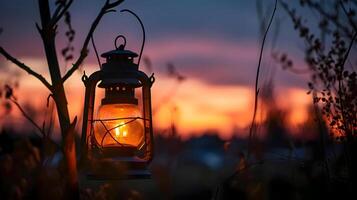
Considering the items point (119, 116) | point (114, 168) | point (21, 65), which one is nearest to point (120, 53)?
point (119, 116)

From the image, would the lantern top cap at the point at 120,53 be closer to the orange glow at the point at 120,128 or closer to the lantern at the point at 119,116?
the lantern at the point at 119,116

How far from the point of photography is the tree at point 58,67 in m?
3.21

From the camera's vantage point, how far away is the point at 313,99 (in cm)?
386

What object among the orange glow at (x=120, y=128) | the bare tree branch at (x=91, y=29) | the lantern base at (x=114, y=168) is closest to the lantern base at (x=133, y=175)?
the lantern base at (x=114, y=168)

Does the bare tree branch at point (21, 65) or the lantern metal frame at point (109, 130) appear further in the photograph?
the lantern metal frame at point (109, 130)

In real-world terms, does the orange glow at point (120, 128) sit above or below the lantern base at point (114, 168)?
above

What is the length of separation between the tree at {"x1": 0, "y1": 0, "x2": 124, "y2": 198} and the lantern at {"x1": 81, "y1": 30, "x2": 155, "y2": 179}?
35cm

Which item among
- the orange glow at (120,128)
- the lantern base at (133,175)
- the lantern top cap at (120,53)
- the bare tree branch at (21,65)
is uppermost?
the lantern top cap at (120,53)

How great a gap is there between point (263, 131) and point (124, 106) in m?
0.90

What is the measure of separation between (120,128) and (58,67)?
0.61 meters

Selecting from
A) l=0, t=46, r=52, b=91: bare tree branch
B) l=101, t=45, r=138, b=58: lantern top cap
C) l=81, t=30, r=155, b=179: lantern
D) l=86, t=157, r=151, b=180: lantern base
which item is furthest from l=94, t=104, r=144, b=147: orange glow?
l=0, t=46, r=52, b=91: bare tree branch

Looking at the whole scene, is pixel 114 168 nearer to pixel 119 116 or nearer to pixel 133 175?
pixel 133 175

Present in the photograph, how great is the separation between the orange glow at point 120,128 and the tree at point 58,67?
416 mm

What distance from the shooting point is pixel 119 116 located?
3.77 meters
